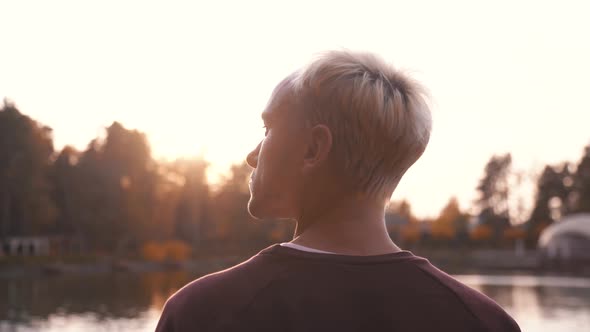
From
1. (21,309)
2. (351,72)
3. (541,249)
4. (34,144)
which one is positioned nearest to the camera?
(351,72)

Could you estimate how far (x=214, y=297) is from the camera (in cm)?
135

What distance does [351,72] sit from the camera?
1432 millimetres

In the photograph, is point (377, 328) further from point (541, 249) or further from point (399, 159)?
point (541, 249)

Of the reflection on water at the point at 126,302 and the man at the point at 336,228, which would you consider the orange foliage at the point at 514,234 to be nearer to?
the reflection on water at the point at 126,302

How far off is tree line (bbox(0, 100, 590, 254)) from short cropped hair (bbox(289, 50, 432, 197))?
58.2 m

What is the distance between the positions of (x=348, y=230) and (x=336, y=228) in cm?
2

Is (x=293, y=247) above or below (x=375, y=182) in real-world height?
below

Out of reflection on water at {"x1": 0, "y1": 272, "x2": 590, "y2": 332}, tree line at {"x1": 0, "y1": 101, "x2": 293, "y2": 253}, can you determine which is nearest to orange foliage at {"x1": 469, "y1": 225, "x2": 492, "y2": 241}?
tree line at {"x1": 0, "y1": 101, "x2": 293, "y2": 253}

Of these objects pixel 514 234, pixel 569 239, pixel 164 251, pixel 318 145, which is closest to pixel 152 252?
pixel 164 251

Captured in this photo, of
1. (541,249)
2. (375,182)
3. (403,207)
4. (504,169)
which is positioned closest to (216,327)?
(375,182)

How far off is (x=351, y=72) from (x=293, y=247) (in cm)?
33

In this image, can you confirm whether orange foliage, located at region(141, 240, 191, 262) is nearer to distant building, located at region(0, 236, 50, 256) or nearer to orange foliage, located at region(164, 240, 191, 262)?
orange foliage, located at region(164, 240, 191, 262)

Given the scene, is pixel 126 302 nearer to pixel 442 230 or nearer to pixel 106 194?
pixel 106 194

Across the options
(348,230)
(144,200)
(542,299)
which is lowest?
(542,299)
